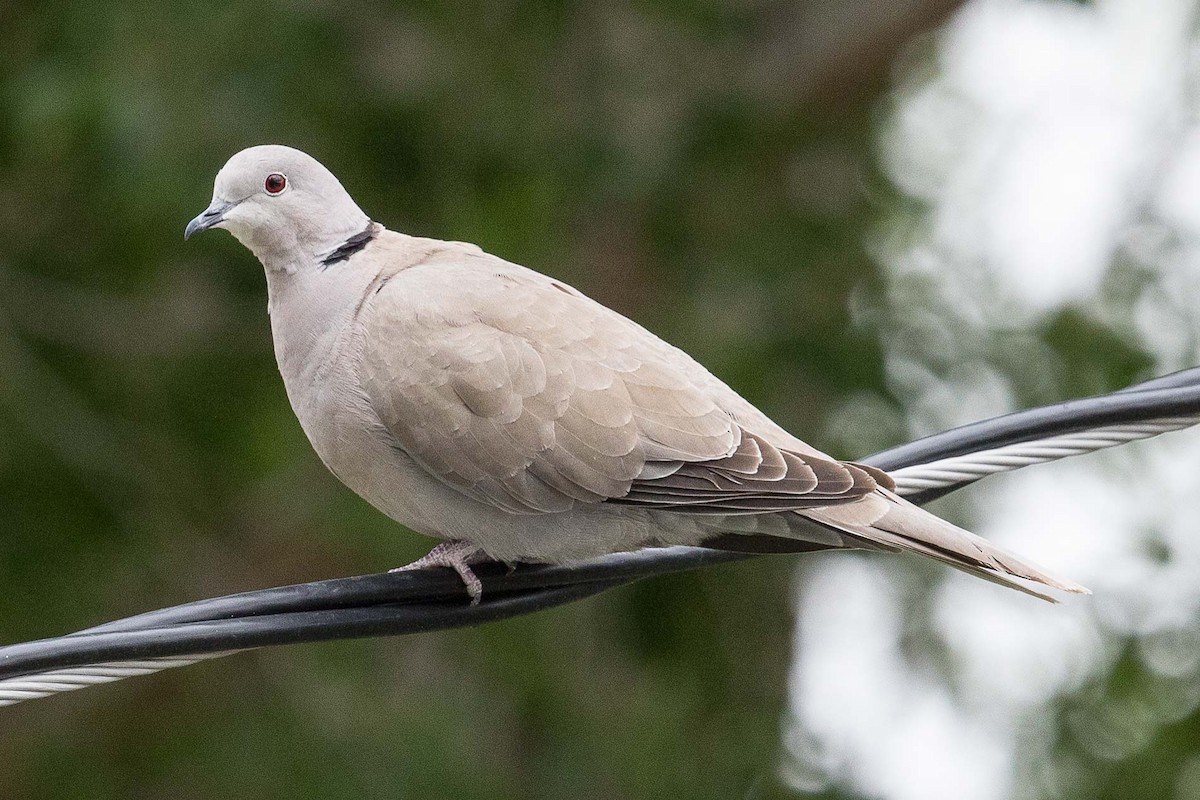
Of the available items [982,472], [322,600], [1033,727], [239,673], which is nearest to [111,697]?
[239,673]

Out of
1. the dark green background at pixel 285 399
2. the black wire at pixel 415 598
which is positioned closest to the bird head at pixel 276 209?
the black wire at pixel 415 598

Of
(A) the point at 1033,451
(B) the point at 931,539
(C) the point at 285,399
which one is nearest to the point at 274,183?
(B) the point at 931,539

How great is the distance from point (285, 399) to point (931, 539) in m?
3.86

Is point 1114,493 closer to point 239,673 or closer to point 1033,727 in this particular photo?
point 1033,727

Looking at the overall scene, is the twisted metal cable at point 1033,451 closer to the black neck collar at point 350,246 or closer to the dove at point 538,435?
the dove at point 538,435

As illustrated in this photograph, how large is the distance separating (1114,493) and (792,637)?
1.85m

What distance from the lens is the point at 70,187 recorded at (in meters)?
6.34

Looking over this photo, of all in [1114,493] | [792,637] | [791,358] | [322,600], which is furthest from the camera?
[792,637]

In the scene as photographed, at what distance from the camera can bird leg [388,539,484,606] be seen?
2.97 metres

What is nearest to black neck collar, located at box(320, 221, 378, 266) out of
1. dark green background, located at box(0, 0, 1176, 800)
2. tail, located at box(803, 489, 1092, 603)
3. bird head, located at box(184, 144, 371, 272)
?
bird head, located at box(184, 144, 371, 272)

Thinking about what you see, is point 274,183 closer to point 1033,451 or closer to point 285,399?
point 1033,451

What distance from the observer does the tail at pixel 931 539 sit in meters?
2.72

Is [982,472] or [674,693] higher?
[982,472]

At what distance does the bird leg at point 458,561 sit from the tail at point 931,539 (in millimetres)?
659
